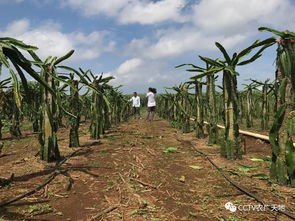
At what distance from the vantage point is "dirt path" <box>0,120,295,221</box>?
118 inches

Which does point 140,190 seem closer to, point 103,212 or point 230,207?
point 103,212

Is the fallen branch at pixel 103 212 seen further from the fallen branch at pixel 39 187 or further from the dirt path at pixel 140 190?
the fallen branch at pixel 39 187

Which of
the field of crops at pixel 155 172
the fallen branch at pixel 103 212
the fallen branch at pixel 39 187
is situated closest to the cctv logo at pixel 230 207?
the field of crops at pixel 155 172

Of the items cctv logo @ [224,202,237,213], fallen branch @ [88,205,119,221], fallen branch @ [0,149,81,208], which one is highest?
fallen branch @ [0,149,81,208]

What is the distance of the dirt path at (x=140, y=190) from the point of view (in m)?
3.00

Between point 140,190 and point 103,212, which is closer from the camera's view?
point 103,212

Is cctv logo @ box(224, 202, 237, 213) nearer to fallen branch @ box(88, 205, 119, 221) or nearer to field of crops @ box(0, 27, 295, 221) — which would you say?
field of crops @ box(0, 27, 295, 221)

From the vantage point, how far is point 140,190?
3.76m

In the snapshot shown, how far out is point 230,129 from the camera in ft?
17.5

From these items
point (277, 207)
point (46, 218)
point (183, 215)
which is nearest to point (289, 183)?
point (277, 207)

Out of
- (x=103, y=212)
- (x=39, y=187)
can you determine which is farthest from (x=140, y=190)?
(x=39, y=187)

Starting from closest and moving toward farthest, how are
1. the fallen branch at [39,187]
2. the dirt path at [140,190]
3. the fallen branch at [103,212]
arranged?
the fallen branch at [103,212] → the dirt path at [140,190] → the fallen branch at [39,187]

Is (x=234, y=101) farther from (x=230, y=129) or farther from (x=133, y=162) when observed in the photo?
(x=133, y=162)

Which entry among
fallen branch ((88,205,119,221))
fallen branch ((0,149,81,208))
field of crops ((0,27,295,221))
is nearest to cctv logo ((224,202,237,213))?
field of crops ((0,27,295,221))
